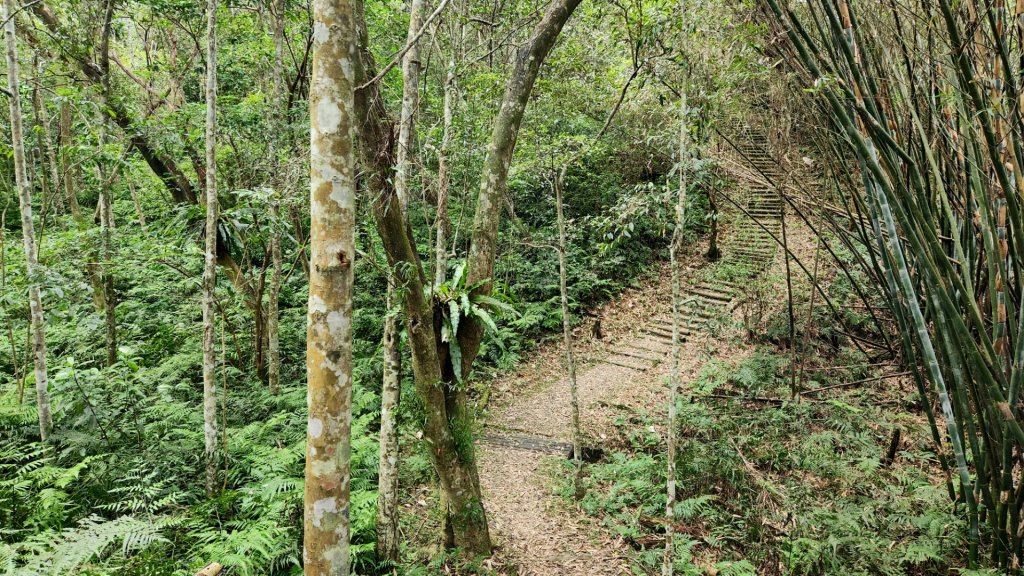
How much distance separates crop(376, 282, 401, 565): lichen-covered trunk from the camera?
13.9 ft

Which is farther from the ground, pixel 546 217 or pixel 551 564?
pixel 546 217

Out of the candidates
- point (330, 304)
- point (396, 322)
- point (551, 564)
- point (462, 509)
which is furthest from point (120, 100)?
point (551, 564)

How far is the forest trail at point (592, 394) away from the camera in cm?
521

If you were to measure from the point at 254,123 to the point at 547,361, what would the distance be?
651 centimetres

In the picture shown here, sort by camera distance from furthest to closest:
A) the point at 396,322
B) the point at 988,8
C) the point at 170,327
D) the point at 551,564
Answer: the point at 170,327 → the point at 551,564 → the point at 396,322 → the point at 988,8

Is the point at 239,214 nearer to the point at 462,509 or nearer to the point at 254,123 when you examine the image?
the point at 254,123

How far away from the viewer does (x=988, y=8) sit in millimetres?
2516

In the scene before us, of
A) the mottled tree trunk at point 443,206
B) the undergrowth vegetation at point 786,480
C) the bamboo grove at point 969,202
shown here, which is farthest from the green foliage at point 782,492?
the mottled tree trunk at point 443,206

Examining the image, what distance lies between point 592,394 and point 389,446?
506cm

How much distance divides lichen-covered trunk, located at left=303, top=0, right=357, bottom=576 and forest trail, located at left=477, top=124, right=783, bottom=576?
2.96 meters

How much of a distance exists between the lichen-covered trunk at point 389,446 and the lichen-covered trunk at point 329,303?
1704mm

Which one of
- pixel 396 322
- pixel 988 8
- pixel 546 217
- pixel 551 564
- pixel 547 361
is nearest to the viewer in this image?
pixel 988 8

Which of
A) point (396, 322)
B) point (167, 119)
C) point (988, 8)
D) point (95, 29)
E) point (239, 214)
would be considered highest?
point (95, 29)

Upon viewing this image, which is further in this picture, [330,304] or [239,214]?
[239,214]
